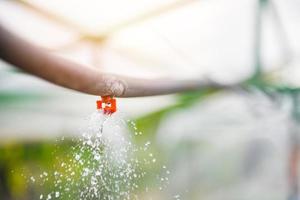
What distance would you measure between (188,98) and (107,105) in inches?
11.3

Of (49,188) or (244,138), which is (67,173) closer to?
(49,188)

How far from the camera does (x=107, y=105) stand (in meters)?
1.88

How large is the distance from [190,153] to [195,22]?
46 cm

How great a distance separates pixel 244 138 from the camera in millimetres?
1966

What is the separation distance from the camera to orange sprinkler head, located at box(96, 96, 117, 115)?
1.87 m

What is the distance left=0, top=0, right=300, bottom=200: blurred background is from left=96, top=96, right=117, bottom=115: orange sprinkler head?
1.0 inches

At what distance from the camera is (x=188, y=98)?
1.94m

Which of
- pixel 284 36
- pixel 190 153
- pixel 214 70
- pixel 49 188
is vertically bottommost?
pixel 49 188

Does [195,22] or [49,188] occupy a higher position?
[195,22]

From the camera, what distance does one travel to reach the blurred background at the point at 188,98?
6.00 ft

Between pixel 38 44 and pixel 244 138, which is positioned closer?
pixel 38 44

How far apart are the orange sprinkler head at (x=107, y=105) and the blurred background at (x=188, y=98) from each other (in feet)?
0.09

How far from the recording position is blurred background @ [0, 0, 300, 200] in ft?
6.00

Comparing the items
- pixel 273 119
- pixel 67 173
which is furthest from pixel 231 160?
pixel 67 173
